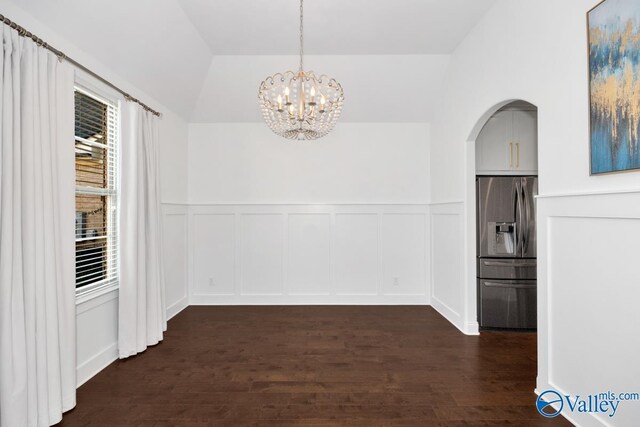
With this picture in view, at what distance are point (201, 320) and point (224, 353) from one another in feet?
3.75

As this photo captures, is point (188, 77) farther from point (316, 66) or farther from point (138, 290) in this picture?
point (138, 290)

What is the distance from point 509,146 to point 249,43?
3.41 metres

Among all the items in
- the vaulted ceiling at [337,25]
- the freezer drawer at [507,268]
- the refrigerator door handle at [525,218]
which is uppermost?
the vaulted ceiling at [337,25]

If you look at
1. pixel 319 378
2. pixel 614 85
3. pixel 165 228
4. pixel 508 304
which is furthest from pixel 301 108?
pixel 508 304

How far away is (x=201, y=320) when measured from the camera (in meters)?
4.14

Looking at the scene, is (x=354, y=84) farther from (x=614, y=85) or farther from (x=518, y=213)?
(x=614, y=85)

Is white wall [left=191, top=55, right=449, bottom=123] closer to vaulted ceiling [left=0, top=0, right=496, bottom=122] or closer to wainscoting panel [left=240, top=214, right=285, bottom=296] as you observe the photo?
vaulted ceiling [left=0, top=0, right=496, bottom=122]

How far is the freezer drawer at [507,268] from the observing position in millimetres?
3727

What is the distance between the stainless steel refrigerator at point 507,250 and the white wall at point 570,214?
3.69ft

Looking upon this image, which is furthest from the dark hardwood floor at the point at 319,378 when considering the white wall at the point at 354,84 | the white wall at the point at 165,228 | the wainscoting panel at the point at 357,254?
the white wall at the point at 354,84

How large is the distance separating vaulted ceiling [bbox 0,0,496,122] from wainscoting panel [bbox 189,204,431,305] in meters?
1.50

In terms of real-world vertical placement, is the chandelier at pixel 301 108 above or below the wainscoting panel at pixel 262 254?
above

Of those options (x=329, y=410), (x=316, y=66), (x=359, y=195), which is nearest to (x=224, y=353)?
(x=329, y=410)

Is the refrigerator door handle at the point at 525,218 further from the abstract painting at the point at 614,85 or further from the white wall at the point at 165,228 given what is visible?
the white wall at the point at 165,228
